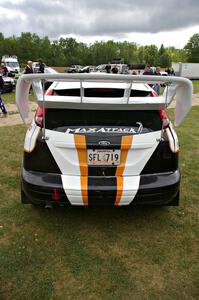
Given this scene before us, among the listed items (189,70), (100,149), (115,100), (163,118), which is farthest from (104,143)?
(189,70)

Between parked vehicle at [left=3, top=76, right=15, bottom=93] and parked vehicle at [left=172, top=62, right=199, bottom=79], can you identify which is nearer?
parked vehicle at [left=3, top=76, right=15, bottom=93]

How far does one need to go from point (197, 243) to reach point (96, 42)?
127777 millimetres

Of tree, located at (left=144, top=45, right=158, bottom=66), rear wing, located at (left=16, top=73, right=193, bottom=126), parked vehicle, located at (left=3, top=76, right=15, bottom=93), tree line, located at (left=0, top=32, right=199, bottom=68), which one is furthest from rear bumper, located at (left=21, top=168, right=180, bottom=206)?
tree, located at (left=144, top=45, right=158, bottom=66)

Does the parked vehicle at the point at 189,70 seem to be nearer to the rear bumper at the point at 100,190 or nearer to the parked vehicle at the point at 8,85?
the parked vehicle at the point at 8,85

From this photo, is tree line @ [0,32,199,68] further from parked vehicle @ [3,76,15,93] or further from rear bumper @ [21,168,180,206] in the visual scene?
rear bumper @ [21,168,180,206]

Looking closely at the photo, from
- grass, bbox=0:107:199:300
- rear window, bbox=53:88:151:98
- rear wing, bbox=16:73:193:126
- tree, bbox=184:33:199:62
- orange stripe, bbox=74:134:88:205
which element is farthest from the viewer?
tree, bbox=184:33:199:62

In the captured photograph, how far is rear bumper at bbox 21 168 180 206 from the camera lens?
281 cm

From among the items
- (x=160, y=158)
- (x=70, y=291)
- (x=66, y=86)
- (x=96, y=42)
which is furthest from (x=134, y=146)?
(x=96, y=42)

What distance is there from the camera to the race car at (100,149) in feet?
9.11

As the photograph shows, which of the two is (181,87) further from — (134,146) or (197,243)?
(197,243)

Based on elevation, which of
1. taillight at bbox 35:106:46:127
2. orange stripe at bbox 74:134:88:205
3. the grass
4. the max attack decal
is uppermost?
taillight at bbox 35:106:46:127

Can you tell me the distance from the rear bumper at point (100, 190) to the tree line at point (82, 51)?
91.6m

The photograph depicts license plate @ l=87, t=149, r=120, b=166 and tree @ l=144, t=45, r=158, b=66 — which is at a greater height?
license plate @ l=87, t=149, r=120, b=166

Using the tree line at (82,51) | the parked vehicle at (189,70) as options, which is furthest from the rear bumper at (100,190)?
the tree line at (82,51)
